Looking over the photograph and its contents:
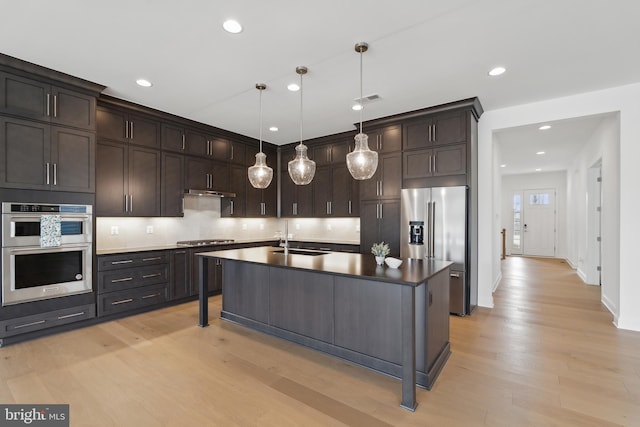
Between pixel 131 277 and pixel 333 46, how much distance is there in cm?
377

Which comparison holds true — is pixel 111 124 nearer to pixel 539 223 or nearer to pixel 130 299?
pixel 130 299

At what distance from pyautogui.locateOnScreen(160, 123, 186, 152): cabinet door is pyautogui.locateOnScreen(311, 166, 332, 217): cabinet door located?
2496 mm

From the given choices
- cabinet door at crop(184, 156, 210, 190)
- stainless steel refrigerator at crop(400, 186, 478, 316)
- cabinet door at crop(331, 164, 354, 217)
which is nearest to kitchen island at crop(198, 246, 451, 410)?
stainless steel refrigerator at crop(400, 186, 478, 316)

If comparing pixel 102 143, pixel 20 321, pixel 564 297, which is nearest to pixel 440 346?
pixel 564 297

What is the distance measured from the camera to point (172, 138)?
15.9 feet

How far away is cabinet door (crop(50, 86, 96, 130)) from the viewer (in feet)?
11.2

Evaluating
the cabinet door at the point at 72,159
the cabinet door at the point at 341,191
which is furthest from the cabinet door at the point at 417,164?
the cabinet door at the point at 72,159

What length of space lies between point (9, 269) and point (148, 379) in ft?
6.53

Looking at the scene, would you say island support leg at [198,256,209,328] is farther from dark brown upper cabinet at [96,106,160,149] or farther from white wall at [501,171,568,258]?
white wall at [501,171,568,258]

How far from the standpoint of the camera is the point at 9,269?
10.2ft

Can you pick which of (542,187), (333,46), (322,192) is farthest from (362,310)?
(542,187)

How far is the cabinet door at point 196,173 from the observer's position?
16.5ft

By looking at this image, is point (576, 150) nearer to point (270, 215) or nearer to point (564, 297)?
point (564, 297)

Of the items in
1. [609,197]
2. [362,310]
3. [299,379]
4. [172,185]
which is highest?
[172,185]
